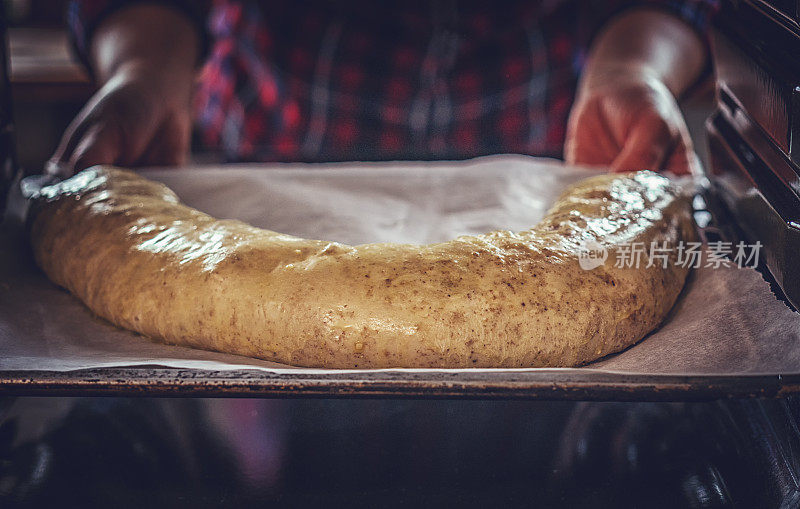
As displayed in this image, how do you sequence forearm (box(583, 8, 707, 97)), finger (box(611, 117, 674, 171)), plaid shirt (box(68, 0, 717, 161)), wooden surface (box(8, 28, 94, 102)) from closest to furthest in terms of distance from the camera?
finger (box(611, 117, 674, 171)), forearm (box(583, 8, 707, 97)), plaid shirt (box(68, 0, 717, 161)), wooden surface (box(8, 28, 94, 102))

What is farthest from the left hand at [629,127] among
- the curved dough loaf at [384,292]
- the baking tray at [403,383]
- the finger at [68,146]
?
the finger at [68,146]

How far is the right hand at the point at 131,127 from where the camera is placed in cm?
Answer: 145

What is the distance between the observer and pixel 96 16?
2.15 meters

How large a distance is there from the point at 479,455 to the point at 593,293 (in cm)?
27

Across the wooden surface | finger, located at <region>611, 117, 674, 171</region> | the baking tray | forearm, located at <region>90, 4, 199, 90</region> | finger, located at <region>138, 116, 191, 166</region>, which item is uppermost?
forearm, located at <region>90, 4, 199, 90</region>

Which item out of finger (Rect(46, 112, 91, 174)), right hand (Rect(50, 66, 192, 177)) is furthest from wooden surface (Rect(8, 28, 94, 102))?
finger (Rect(46, 112, 91, 174))

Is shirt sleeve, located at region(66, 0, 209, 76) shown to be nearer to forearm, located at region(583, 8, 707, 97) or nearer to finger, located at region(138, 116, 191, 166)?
finger, located at region(138, 116, 191, 166)

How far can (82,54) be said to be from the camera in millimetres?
2199

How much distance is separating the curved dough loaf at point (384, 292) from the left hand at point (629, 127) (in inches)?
15.9

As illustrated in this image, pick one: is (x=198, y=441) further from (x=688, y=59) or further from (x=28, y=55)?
(x=28, y=55)

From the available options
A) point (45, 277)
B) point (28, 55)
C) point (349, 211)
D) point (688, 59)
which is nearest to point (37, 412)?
point (45, 277)

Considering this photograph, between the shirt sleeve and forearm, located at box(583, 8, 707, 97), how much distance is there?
127 cm

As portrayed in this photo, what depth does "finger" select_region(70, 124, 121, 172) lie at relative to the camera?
1.41 metres

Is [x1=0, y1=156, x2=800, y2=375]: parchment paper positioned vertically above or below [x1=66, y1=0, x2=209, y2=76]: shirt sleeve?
below
